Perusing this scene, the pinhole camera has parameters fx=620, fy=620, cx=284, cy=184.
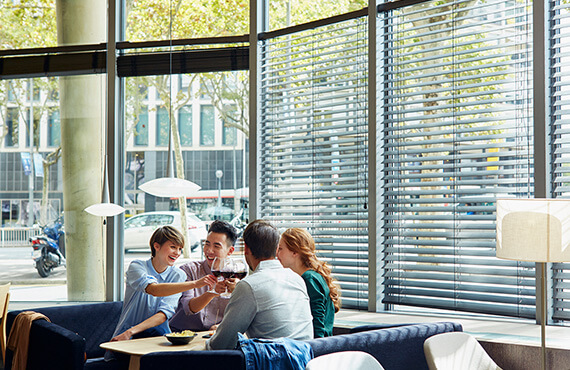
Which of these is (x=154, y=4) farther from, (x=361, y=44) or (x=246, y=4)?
(x=361, y=44)

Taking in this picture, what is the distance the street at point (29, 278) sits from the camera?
5.84 m

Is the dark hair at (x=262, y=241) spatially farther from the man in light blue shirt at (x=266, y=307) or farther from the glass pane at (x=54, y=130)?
the glass pane at (x=54, y=130)

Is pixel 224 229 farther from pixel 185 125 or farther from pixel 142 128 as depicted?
pixel 142 128

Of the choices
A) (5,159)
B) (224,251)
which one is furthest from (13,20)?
(224,251)

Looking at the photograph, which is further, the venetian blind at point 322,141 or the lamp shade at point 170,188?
the venetian blind at point 322,141

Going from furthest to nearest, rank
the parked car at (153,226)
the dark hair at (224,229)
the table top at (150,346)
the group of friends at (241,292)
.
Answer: the parked car at (153,226) → the dark hair at (224,229) → the table top at (150,346) → the group of friends at (241,292)

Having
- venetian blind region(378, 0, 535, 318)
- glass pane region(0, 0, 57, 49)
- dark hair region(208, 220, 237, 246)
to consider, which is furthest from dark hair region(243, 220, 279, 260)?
glass pane region(0, 0, 57, 49)

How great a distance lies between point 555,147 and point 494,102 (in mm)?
495

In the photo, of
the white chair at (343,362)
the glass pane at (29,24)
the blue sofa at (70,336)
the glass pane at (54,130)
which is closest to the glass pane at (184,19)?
the glass pane at (29,24)

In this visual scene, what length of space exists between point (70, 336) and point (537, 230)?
9.22 ft

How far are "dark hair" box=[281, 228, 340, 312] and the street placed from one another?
7.93ft

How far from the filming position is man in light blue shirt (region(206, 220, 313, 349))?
301cm

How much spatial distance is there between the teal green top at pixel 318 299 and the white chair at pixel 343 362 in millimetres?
684

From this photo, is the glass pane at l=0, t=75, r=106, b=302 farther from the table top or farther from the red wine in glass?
the red wine in glass
